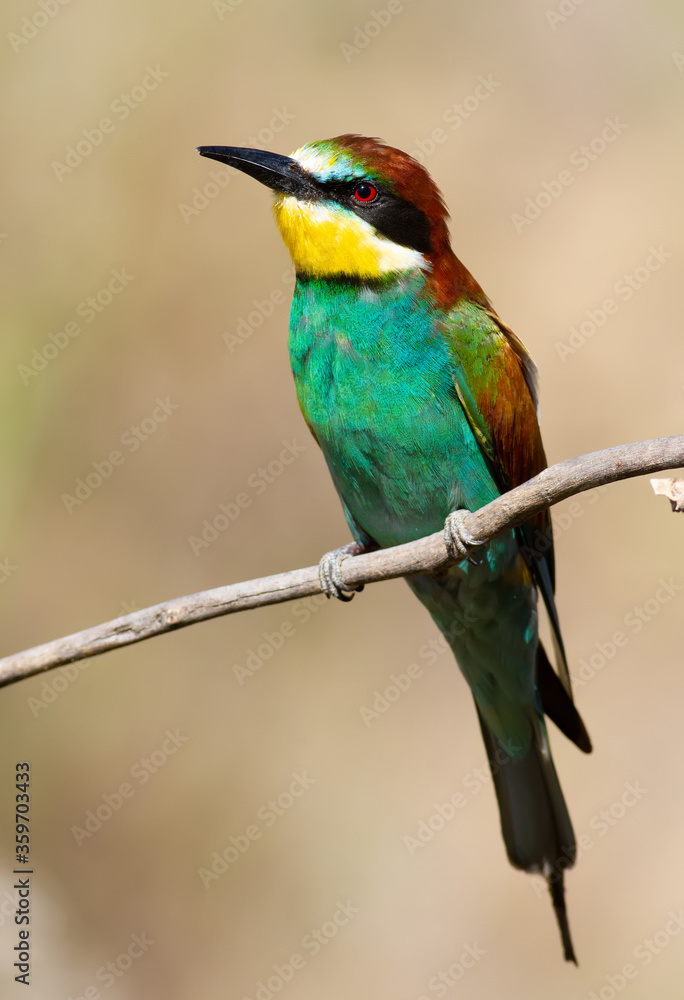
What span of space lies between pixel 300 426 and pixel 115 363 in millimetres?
739

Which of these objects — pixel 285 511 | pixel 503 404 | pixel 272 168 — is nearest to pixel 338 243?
pixel 272 168

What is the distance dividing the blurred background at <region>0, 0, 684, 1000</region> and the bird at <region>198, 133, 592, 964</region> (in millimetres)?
1071

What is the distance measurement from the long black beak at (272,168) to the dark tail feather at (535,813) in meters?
1.53

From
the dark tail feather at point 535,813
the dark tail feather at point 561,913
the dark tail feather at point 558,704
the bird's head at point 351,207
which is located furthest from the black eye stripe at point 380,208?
the dark tail feather at point 561,913

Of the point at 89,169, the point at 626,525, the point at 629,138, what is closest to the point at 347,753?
the point at 626,525

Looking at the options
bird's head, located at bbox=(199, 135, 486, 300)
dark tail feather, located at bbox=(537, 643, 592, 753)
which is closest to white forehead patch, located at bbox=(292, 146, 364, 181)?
bird's head, located at bbox=(199, 135, 486, 300)

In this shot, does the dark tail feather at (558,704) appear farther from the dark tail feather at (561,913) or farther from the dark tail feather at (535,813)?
the dark tail feather at (561,913)

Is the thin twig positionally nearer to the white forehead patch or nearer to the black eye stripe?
the black eye stripe

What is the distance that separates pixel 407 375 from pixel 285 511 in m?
1.45

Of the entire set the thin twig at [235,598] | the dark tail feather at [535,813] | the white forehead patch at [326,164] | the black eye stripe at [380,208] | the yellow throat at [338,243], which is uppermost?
the white forehead patch at [326,164]

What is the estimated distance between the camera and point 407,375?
2.15 metres

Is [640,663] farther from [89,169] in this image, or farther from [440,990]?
[89,169]

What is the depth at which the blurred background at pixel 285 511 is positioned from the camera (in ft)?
10.8

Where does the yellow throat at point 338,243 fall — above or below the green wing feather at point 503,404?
above
